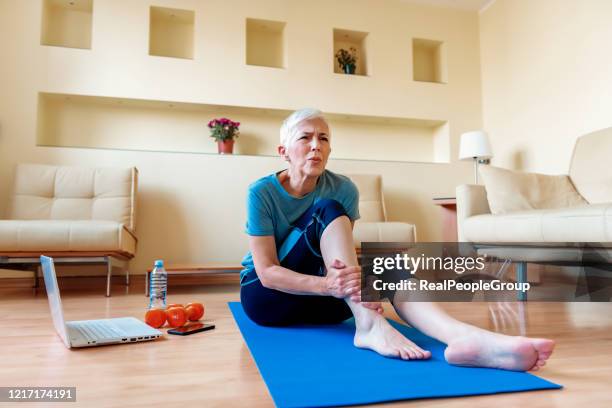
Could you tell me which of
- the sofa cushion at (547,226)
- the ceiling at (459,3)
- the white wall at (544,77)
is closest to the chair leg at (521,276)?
the sofa cushion at (547,226)

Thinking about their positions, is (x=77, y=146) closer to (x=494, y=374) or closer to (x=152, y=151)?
(x=152, y=151)

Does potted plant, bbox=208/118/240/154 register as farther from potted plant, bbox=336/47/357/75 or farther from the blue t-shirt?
the blue t-shirt

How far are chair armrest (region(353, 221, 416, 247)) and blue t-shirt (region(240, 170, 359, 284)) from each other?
5.82ft

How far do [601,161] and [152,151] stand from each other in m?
3.22

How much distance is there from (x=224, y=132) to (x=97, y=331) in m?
→ 2.61

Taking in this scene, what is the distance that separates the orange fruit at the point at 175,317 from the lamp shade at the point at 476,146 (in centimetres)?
311

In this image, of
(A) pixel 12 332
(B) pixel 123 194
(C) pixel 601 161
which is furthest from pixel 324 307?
(B) pixel 123 194

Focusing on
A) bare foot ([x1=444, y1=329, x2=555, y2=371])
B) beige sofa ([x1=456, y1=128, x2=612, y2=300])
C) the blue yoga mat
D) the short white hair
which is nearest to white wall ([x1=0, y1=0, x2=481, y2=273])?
beige sofa ([x1=456, y1=128, x2=612, y2=300])

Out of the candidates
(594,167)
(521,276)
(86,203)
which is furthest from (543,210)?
(86,203)

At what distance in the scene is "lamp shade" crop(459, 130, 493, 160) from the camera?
13.0 feet

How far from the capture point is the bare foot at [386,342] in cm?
111

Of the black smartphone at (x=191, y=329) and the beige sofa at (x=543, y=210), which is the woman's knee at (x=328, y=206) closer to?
the black smartphone at (x=191, y=329)

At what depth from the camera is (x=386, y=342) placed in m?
1.15

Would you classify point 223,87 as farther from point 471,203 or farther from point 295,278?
point 295,278
